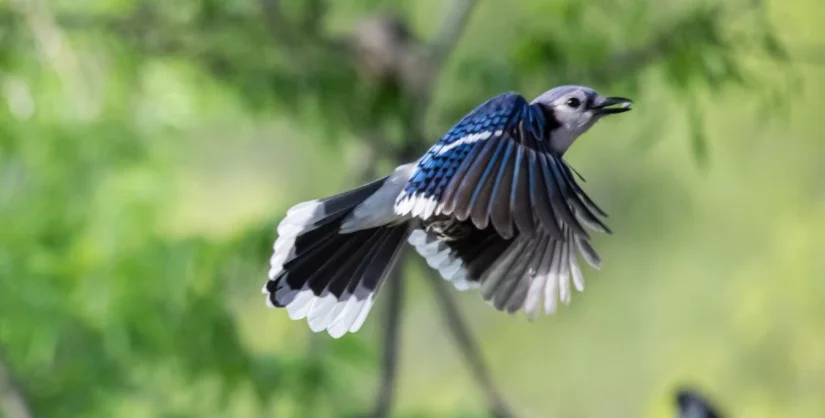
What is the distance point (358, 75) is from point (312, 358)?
1.14ft

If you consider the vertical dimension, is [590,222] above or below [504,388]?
below

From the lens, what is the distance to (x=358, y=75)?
1.16 metres

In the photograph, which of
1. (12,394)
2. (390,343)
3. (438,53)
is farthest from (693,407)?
(12,394)

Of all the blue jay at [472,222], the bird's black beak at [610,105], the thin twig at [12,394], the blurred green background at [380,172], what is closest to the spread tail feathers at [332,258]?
the blue jay at [472,222]

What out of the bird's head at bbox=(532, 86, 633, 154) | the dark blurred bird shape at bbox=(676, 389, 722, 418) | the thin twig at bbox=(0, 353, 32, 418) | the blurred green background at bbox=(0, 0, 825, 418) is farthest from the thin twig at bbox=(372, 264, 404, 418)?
the bird's head at bbox=(532, 86, 633, 154)

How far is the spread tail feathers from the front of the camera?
449mm

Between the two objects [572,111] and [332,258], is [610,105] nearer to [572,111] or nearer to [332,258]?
[572,111]

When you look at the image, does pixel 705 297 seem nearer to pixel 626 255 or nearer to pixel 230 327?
pixel 626 255

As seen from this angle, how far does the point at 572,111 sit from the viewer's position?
1.39ft

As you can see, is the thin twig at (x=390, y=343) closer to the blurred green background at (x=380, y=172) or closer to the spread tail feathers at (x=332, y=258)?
the blurred green background at (x=380, y=172)

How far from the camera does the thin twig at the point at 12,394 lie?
1284mm

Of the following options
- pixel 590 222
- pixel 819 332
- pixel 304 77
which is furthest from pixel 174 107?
pixel 590 222

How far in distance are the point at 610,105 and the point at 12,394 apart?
1.11 m

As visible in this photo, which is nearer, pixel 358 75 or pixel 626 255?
pixel 358 75
